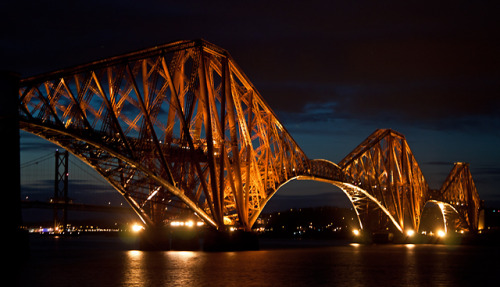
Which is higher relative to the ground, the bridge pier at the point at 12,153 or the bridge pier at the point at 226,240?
the bridge pier at the point at 12,153

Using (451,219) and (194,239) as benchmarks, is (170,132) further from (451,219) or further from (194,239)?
(451,219)

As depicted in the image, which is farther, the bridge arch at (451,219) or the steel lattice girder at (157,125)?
the bridge arch at (451,219)

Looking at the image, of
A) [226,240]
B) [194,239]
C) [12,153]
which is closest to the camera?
[12,153]

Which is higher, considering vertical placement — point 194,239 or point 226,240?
point 226,240

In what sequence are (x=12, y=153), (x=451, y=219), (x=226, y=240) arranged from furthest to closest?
(x=451, y=219)
(x=226, y=240)
(x=12, y=153)

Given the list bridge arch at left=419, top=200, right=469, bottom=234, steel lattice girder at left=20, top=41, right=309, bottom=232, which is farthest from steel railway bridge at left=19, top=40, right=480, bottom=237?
bridge arch at left=419, top=200, right=469, bottom=234

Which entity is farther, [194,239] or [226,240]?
[194,239]

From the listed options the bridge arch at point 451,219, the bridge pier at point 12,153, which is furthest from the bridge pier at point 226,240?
the bridge arch at point 451,219

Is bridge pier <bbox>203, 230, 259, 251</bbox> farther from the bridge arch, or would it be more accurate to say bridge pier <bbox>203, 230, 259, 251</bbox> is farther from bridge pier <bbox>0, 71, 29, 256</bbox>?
the bridge arch

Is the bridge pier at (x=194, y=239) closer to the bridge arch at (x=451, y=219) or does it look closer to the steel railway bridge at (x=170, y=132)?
the steel railway bridge at (x=170, y=132)

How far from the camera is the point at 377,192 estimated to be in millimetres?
105750

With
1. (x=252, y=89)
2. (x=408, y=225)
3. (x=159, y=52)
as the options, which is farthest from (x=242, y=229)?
→ (x=408, y=225)

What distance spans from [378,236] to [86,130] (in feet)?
230

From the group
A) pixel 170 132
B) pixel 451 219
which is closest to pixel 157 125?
pixel 170 132
